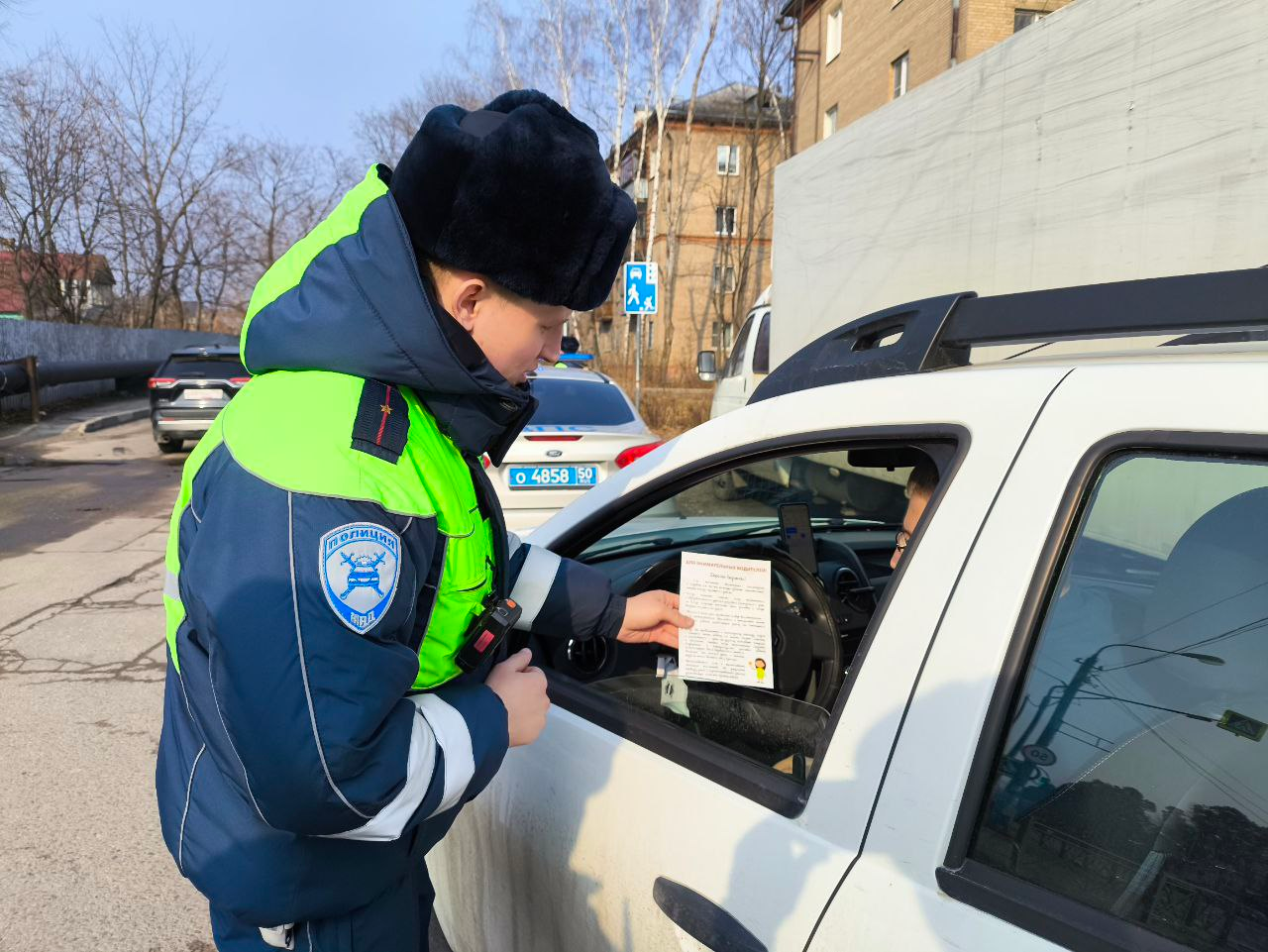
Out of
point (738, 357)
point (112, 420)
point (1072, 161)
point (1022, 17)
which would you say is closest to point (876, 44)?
point (1022, 17)

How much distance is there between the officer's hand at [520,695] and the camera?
1.33 meters

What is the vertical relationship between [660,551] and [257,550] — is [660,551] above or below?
below

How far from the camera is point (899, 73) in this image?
21453 millimetres

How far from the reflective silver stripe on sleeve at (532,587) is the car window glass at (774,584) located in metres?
0.20

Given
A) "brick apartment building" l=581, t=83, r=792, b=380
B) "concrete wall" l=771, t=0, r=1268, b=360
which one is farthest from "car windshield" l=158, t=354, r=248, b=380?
"brick apartment building" l=581, t=83, r=792, b=380

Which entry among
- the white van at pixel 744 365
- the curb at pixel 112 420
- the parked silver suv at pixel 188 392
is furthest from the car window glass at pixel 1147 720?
the curb at pixel 112 420

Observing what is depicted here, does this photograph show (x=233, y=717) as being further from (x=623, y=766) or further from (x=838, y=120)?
(x=838, y=120)

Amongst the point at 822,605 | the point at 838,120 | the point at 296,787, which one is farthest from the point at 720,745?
the point at 838,120

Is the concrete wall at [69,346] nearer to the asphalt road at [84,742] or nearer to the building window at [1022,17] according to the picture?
the asphalt road at [84,742]

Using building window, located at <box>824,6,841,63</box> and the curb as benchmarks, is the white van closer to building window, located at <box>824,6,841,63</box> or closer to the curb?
the curb

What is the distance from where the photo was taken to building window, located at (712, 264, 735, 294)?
116ft

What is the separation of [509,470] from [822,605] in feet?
14.7

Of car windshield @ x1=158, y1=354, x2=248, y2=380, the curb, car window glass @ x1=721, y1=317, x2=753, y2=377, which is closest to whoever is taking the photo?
car window glass @ x1=721, y1=317, x2=753, y2=377

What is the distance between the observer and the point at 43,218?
28344 millimetres
